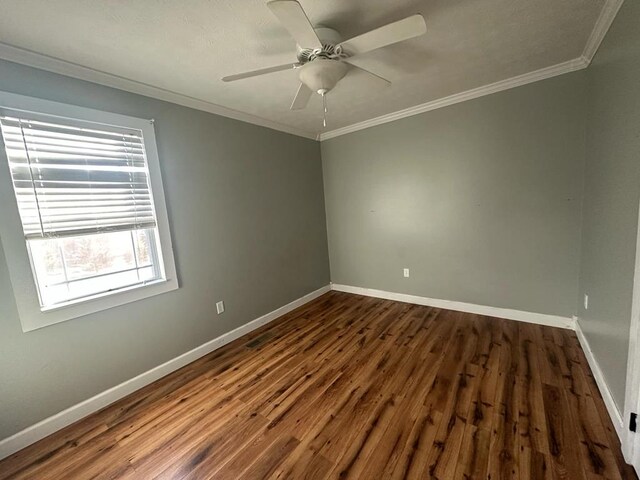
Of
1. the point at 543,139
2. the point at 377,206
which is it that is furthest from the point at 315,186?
the point at 543,139

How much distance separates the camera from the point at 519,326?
Result: 105 inches

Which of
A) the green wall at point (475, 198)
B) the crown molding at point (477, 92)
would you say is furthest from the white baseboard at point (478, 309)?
the crown molding at point (477, 92)

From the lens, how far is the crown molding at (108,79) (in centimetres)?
160

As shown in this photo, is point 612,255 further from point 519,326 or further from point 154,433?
point 154,433

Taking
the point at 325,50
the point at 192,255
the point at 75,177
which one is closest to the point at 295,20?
the point at 325,50

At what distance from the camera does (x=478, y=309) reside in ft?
9.93

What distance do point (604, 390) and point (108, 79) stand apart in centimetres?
408

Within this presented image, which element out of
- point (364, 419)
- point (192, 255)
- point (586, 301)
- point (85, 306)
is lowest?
point (364, 419)

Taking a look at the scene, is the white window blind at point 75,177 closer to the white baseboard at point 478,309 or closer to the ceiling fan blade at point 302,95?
the ceiling fan blade at point 302,95

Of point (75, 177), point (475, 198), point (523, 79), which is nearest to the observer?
point (75, 177)

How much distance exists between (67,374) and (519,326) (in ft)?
12.9

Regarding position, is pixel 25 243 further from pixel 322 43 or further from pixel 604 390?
pixel 604 390

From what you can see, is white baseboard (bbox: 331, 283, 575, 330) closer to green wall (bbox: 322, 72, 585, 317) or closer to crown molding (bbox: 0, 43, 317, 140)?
green wall (bbox: 322, 72, 585, 317)

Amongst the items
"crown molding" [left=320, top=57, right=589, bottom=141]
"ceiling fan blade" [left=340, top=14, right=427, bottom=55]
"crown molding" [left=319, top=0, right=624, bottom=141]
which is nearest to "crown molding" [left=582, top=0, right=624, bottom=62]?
"crown molding" [left=319, top=0, right=624, bottom=141]
